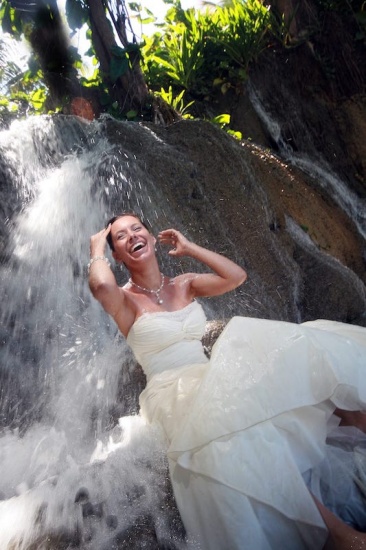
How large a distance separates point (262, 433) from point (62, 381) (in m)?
2.62

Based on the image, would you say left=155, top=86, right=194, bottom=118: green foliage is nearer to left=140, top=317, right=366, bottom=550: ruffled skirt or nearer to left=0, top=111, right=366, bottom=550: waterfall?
left=0, top=111, right=366, bottom=550: waterfall

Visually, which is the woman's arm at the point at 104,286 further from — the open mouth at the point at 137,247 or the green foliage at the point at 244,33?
the green foliage at the point at 244,33

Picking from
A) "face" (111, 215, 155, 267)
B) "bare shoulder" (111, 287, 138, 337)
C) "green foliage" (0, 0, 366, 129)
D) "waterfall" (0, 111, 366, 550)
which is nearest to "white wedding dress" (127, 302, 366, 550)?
"waterfall" (0, 111, 366, 550)

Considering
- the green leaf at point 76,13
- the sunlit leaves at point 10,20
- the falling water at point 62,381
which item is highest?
the sunlit leaves at point 10,20

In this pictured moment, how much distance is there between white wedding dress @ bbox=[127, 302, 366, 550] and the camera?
167 centimetres

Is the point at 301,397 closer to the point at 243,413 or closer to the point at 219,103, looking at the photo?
the point at 243,413

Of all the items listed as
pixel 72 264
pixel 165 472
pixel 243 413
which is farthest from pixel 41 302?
pixel 243 413

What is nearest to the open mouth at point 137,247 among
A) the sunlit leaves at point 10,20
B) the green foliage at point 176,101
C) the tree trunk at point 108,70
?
the tree trunk at point 108,70

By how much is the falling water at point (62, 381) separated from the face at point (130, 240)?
974 millimetres

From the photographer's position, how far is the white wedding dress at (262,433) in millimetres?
1667

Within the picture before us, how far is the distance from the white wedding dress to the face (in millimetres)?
878

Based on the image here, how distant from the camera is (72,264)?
4781 mm

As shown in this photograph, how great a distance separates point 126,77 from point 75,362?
6.47m

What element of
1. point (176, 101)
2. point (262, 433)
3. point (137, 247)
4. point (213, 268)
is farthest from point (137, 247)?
point (176, 101)
